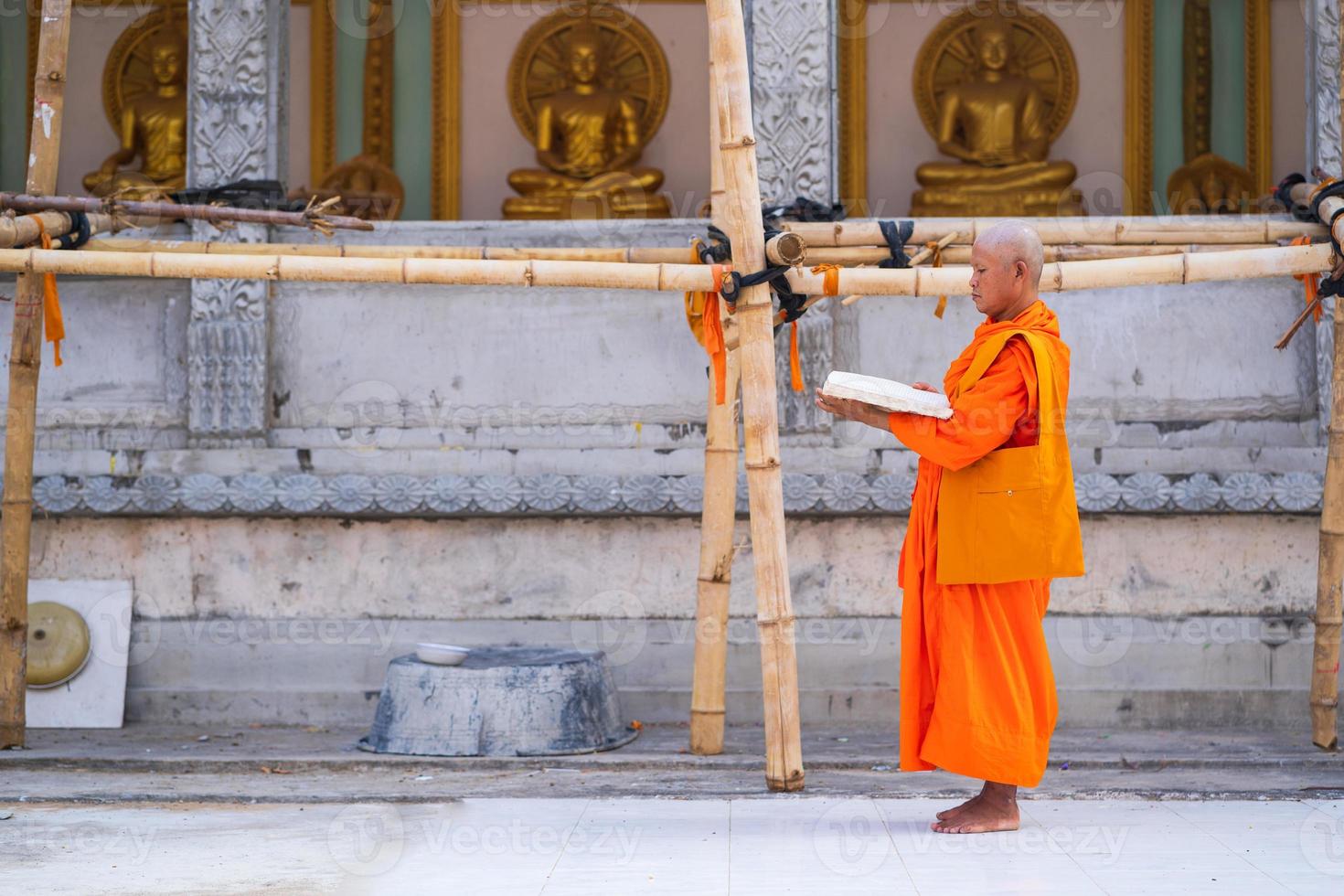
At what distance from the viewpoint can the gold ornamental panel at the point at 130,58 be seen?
28.7 feet

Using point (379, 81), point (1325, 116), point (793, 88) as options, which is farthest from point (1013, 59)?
point (379, 81)

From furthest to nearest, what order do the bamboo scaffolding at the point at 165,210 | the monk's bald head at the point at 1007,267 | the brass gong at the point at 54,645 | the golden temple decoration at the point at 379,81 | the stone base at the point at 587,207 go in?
the golden temple decoration at the point at 379,81
the stone base at the point at 587,207
the brass gong at the point at 54,645
the bamboo scaffolding at the point at 165,210
the monk's bald head at the point at 1007,267

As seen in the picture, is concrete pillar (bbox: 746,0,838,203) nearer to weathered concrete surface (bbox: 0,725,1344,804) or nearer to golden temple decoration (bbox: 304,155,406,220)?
weathered concrete surface (bbox: 0,725,1344,804)

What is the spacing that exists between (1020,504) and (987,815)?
2.68 ft

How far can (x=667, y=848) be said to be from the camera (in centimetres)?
380

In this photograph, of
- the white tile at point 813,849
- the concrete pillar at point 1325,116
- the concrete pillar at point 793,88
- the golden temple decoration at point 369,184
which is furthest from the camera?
the golden temple decoration at point 369,184

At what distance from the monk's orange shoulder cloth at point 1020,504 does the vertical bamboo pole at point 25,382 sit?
10.4 ft

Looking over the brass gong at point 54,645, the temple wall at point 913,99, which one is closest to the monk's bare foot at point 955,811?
the brass gong at point 54,645

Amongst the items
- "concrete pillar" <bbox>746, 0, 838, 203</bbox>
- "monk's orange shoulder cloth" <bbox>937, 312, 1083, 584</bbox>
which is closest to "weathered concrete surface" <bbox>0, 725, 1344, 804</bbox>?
"monk's orange shoulder cloth" <bbox>937, 312, 1083, 584</bbox>

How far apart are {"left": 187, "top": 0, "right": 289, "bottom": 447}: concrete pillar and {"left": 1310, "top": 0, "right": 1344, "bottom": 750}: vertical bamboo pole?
408cm

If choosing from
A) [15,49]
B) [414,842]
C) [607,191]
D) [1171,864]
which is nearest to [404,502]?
[414,842]

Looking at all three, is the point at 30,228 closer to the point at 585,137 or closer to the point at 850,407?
the point at 850,407

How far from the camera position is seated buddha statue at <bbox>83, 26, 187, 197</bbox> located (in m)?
8.38

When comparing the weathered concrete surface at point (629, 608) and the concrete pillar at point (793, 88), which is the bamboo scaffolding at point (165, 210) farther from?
the concrete pillar at point (793, 88)
